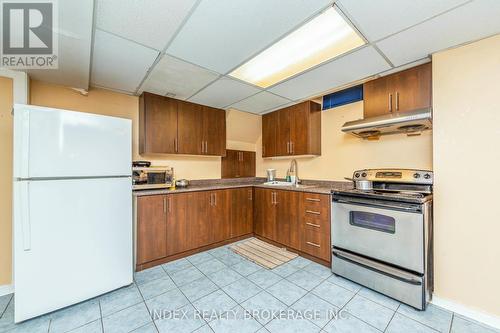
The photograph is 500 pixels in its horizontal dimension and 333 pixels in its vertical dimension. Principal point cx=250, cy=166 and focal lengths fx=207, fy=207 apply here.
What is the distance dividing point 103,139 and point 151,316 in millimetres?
1652

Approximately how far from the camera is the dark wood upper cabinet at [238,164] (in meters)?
4.02

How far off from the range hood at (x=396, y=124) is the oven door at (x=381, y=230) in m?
0.81

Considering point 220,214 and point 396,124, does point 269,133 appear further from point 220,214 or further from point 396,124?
point 396,124

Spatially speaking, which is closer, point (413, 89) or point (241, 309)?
point (241, 309)

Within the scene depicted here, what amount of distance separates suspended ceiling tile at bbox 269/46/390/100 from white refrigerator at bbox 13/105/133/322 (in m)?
2.01

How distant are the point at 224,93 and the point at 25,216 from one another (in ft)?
7.87

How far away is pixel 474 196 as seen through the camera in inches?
69.0

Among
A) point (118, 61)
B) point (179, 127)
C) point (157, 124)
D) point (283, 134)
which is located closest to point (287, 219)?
point (283, 134)

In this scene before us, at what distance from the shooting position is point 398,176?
2.30 m

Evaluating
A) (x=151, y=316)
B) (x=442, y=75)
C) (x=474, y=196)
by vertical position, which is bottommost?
(x=151, y=316)

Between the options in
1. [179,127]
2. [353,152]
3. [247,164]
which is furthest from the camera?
[247,164]

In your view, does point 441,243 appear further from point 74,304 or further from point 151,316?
point 74,304

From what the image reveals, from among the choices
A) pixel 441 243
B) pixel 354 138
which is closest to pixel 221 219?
pixel 354 138

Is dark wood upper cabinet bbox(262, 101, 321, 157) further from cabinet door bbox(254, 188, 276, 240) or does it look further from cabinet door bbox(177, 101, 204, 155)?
cabinet door bbox(177, 101, 204, 155)
